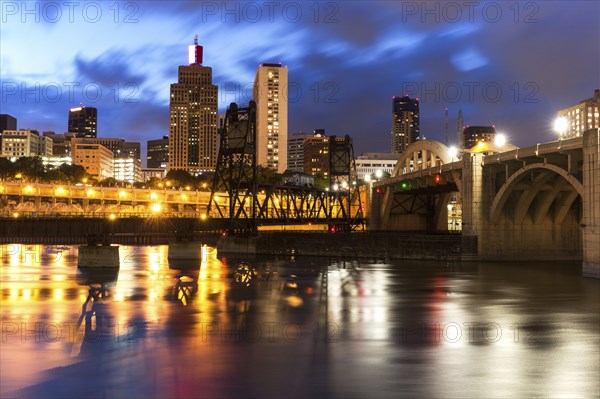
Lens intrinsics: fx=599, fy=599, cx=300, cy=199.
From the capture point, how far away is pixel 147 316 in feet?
97.1

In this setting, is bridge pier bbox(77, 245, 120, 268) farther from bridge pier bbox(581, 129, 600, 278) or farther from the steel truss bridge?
bridge pier bbox(581, 129, 600, 278)

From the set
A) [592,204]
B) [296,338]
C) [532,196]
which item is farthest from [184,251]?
[296,338]

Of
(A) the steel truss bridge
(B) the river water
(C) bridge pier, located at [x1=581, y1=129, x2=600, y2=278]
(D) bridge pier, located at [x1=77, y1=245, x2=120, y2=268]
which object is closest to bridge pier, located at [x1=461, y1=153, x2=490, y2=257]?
(C) bridge pier, located at [x1=581, y1=129, x2=600, y2=278]

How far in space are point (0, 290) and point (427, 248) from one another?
48554 millimetres

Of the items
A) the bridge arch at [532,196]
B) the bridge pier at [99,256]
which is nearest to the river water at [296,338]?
the bridge pier at [99,256]

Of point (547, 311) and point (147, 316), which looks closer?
point (147, 316)

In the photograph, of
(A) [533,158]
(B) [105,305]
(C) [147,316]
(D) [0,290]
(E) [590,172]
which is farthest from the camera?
(A) [533,158]

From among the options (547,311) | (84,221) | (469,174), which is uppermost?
(469,174)

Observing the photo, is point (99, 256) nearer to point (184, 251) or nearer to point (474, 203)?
point (184, 251)

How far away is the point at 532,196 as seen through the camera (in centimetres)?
6450

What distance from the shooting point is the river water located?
1778 cm

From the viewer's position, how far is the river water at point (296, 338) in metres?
17.8

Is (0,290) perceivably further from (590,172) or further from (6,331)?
(590,172)

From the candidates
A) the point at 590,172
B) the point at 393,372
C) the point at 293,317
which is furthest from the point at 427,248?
the point at 393,372
